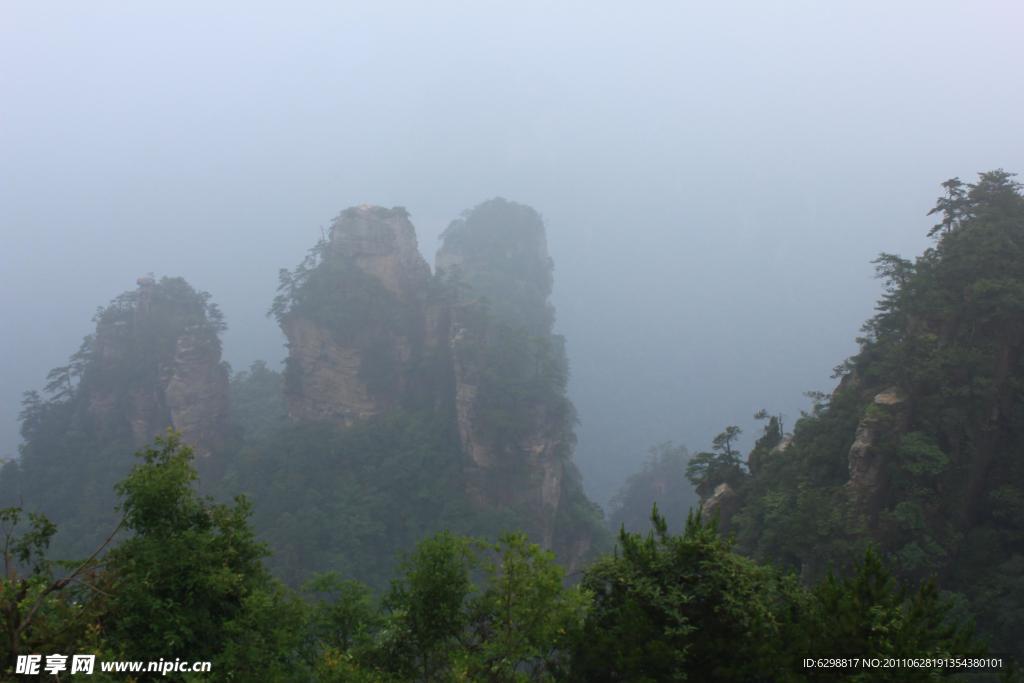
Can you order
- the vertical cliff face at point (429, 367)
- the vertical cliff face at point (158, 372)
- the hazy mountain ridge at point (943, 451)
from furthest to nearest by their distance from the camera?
1. the vertical cliff face at point (158, 372)
2. the vertical cliff face at point (429, 367)
3. the hazy mountain ridge at point (943, 451)

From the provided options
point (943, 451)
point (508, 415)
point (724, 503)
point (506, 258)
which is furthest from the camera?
point (506, 258)

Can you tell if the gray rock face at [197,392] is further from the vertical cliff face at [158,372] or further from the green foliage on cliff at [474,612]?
the green foliage on cliff at [474,612]

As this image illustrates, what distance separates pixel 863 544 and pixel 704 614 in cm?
904

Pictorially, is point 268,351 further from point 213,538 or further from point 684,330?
point 213,538

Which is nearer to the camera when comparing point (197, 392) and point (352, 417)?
point (197, 392)

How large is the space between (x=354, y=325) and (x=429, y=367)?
17.1 ft

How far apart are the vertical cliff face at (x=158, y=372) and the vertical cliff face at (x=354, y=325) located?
448 centimetres

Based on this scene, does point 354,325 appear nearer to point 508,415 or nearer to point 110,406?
point 508,415

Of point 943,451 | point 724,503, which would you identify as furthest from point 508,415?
point 943,451

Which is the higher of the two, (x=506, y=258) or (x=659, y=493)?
(x=506, y=258)

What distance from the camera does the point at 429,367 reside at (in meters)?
38.9

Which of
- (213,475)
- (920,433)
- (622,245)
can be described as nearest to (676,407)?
(622,245)

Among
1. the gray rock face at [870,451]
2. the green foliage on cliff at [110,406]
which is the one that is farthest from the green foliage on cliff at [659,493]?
the gray rock face at [870,451]

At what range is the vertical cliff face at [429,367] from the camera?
3403cm
